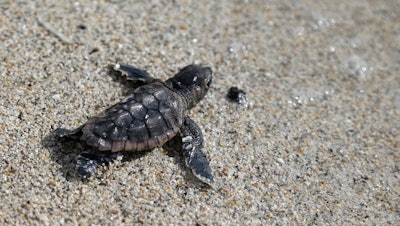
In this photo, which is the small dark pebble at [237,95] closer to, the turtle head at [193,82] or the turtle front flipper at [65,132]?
the turtle head at [193,82]

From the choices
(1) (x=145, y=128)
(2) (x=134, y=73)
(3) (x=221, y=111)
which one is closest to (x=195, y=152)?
(1) (x=145, y=128)

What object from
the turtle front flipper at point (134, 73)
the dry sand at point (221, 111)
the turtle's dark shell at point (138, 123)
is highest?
the turtle's dark shell at point (138, 123)

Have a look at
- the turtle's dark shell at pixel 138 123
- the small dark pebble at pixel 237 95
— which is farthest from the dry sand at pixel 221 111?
the turtle's dark shell at pixel 138 123

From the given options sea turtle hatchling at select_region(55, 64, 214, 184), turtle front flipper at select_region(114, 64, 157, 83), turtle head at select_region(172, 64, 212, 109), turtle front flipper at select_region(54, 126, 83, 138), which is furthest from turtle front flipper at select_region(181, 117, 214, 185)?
turtle front flipper at select_region(54, 126, 83, 138)

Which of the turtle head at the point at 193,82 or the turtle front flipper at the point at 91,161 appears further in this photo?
the turtle head at the point at 193,82

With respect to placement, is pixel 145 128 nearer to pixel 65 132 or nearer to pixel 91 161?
pixel 91 161

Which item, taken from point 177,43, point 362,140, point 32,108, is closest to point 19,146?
point 32,108
